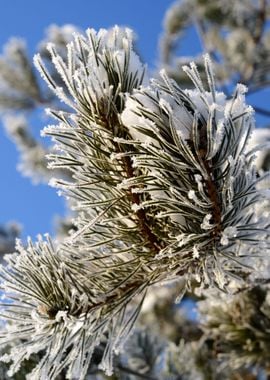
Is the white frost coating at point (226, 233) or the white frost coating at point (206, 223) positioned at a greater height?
the white frost coating at point (206, 223)

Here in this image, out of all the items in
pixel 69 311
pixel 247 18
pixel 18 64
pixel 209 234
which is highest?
pixel 247 18

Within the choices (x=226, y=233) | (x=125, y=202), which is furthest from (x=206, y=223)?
(x=125, y=202)

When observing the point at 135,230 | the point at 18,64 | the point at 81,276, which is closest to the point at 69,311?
the point at 81,276

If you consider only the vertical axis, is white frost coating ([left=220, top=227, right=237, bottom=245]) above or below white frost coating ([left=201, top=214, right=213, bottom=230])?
below

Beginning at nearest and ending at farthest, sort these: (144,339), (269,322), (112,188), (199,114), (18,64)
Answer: (199,114) → (112,188) → (269,322) → (144,339) → (18,64)

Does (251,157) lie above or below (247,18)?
below

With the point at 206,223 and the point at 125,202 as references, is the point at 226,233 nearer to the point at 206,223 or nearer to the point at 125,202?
the point at 206,223

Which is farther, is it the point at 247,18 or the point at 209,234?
the point at 247,18

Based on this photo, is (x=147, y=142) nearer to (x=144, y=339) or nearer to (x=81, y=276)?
(x=81, y=276)

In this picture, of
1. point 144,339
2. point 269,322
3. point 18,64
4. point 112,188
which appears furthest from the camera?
point 18,64

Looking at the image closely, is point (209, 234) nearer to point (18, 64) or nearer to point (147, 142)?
point (147, 142)
